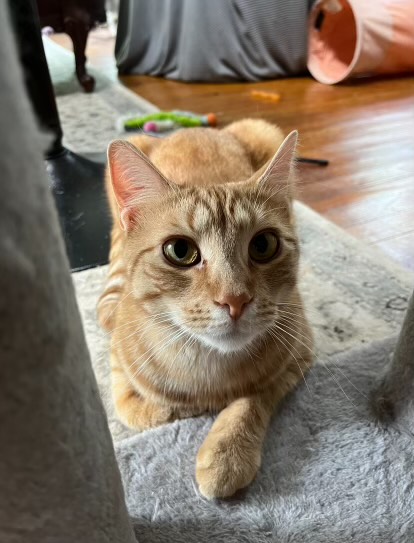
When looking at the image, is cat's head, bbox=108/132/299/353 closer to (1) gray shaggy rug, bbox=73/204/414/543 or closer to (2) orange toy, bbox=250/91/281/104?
(1) gray shaggy rug, bbox=73/204/414/543

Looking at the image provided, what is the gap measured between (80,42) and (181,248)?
2770 millimetres

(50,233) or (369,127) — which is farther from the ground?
(50,233)

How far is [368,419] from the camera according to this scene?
40.4 inches

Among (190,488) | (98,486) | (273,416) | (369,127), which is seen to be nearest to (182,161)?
(273,416)

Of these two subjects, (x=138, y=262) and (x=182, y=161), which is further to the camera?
(x=182, y=161)

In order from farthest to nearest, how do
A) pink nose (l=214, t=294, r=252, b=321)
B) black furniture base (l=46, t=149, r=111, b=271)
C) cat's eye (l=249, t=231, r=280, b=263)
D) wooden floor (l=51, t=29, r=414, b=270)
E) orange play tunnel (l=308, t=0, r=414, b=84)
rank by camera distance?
orange play tunnel (l=308, t=0, r=414, b=84) < wooden floor (l=51, t=29, r=414, b=270) < black furniture base (l=46, t=149, r=111, b=271) < cat's eye (l=249, t=231, r=280, b=263) < pink nose (l=214, t=294, r=252, b=321)

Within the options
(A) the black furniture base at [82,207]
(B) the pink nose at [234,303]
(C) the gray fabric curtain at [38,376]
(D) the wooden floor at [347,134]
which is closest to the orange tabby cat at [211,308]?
(B) the pink nose at [234,303]

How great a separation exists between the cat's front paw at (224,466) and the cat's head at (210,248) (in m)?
0.17

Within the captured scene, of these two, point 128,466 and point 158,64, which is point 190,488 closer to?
point 128,466

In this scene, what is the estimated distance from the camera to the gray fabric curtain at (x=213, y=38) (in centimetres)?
341

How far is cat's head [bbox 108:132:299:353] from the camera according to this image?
0.85m

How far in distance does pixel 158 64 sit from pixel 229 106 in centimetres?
95

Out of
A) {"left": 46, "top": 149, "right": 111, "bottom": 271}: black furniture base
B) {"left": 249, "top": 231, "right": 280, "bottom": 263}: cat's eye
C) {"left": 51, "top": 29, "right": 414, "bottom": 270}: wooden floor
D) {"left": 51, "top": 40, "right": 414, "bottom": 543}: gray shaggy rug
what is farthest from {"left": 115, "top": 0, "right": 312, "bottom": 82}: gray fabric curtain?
{"left": 249, "top": 231, "right": 280, "bottom": 263}: cat's eye

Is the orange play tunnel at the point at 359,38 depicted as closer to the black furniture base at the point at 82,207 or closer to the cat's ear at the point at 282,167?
the black furniture base at the point at 82,207
